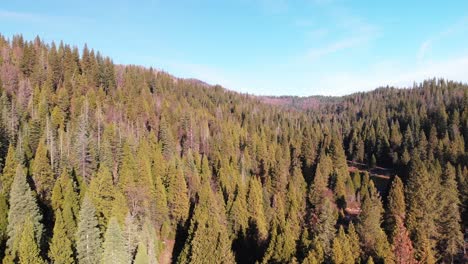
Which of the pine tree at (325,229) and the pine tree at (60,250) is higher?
the pine tree at (60,250)

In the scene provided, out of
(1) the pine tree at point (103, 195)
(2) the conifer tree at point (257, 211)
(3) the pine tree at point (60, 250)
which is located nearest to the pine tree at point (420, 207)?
(2) the conifer tree at point (257, 211)

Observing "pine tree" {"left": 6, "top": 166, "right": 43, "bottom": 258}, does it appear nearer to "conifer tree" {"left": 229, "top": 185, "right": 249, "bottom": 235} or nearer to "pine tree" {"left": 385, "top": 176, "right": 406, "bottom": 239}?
"conifer tree" {"left": 229, "top": 185, "right": 249, "bottom": 235}

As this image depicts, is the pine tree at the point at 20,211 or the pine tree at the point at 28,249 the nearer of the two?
the pine tree at the point at 28,249

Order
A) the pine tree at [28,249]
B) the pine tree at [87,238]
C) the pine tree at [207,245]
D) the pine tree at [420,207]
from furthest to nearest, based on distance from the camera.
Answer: the pine tree at [420,207], the pine tree at [207,245], the pine tree at [87,238], the pine tree at [28,249]

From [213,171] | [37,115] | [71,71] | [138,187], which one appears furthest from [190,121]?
[138,187]

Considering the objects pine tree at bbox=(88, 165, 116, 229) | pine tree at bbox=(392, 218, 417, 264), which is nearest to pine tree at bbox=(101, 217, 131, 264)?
pine tree at bbox=(88, 165, 116, 229)

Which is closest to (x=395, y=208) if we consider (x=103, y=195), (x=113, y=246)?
(x=113, y=246)

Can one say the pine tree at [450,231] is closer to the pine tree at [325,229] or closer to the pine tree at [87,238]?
the pine tree at [325,229]
